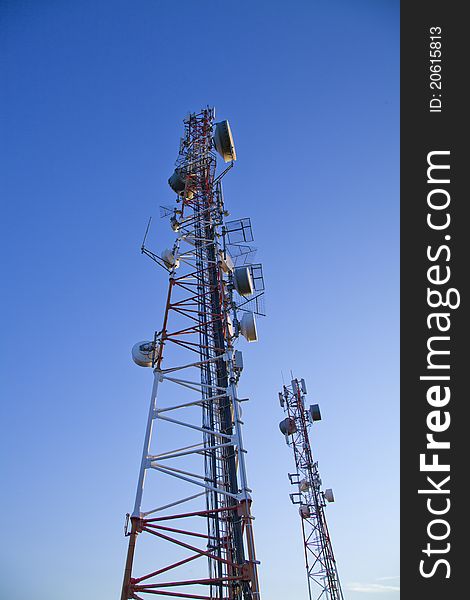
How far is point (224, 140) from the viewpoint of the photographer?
15.0 metres

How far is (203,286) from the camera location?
1350cm

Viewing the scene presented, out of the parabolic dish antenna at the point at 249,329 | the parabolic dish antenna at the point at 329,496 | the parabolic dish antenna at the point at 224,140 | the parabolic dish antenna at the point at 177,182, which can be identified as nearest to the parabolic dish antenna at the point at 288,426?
the parabolic dish antenna at the point at 329,496

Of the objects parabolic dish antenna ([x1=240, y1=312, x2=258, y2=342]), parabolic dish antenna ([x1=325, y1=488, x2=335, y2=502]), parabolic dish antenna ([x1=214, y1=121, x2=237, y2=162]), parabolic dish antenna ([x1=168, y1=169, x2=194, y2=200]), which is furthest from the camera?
parabolic dish antenna ([x1=325, y1=488, x2=335, y2=502])

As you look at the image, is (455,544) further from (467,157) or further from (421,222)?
(467,157)

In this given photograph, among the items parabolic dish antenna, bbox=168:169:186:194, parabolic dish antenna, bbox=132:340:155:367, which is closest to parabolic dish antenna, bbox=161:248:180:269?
parabolic dish antenna, bbox=132:340:155:367

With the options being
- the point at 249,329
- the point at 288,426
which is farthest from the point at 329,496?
the point at 249,329

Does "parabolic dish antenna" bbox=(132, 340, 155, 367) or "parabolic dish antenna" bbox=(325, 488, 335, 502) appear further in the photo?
"parabolic dish antenna" bbox=(325, 488, 335, 502)

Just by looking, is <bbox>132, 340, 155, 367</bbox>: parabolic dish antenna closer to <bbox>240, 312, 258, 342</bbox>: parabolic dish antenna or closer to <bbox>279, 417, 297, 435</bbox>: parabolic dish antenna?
<bbox>240, 312, 258, 342</bbox>: parabolic dish antenna

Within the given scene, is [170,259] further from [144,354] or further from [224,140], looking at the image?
[224,140]

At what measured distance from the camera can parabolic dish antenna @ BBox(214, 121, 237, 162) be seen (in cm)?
1491

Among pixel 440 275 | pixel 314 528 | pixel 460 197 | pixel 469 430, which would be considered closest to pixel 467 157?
pixel 460 197

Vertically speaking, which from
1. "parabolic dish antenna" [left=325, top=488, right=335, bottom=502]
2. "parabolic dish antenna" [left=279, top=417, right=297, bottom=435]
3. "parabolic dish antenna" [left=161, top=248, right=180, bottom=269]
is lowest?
"parabolic dish antenna" [left=325, top=488, right=335, bottom=502]

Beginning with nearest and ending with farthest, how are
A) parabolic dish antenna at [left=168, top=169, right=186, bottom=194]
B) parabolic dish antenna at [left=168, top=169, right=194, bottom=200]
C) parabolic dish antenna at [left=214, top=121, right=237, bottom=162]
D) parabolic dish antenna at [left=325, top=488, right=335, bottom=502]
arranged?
parabolic dish antenna at [left=214, top=121, right=237, bottom=162] → parabolic dish antenna at [left=168, top=169, right=194, bottom=200] → parabolic dish antenna at [left=168, top=169, right=186, bottom=194] → parabolic dish antenna at [left=325, top=488, right=335, bottom=502]

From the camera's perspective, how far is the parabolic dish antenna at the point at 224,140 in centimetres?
1491
